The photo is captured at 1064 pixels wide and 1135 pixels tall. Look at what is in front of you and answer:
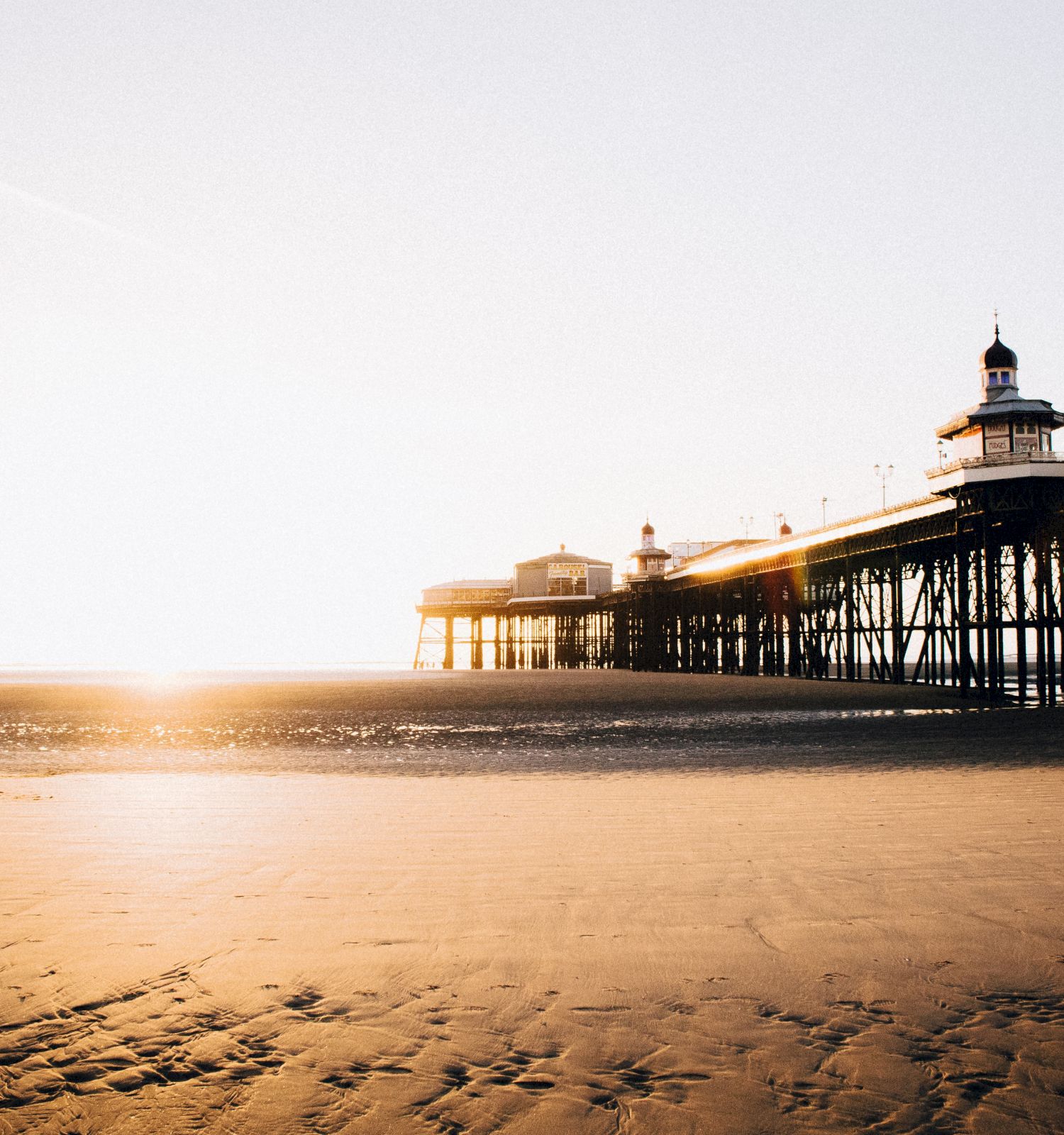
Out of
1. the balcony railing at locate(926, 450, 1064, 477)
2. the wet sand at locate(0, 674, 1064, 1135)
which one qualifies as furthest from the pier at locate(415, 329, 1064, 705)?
the wet sand at locate(0, 674, 1064, 1135)

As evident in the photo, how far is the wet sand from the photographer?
3.07 m

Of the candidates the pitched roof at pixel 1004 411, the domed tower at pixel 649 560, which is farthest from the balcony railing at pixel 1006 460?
the domed tower at pixel 649 560

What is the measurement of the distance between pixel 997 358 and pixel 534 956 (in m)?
38.7

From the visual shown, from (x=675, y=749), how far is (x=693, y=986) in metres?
9.77

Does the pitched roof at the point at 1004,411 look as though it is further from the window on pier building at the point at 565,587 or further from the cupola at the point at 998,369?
the window on pier building at the point at 565,587

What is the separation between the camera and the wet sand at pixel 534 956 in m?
3.07

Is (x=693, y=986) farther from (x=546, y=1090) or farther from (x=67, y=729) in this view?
(x=67, y=729)

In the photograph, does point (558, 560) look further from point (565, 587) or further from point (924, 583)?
point (924, 583)

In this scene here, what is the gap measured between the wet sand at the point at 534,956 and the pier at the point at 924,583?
56.0 feet

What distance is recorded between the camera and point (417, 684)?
37500mm

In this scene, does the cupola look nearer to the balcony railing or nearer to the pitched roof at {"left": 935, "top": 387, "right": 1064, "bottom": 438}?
the pitched roof at {"left": 935, "top": 387, "right": 1064, "bottom": 438}

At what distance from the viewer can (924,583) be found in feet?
112

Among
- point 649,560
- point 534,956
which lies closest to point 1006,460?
point 534,956

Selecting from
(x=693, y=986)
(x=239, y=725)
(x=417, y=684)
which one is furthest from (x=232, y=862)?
(x=417, y=684)
